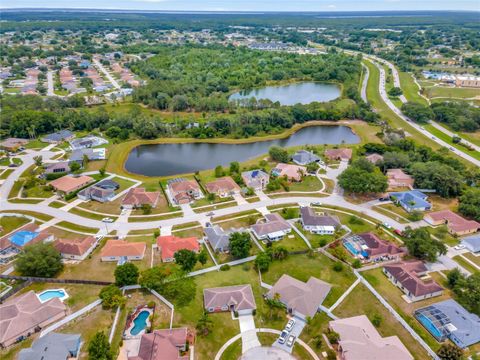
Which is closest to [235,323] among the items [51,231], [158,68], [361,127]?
[51,231]

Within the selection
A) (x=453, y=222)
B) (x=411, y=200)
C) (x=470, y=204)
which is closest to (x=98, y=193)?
(x=411, y=200)

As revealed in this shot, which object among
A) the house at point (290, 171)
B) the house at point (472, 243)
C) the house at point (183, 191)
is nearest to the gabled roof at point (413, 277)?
the house at point (472, 243)

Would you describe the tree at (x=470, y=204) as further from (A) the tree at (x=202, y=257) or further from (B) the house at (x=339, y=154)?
(A) the tree at (x=202, y=257)

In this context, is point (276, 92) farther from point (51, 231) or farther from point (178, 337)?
point (178, 337)

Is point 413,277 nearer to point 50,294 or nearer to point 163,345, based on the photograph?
point 163,345

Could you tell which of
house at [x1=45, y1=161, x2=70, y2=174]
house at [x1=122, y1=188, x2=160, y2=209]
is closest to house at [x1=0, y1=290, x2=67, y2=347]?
house at [x1=122, y1=188, x2=160, y2=209]

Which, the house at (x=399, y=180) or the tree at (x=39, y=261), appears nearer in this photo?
the tree at (x=39, y=261)

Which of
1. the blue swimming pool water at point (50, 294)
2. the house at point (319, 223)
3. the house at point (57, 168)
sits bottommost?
the blue swimming pool water at point (50, 294)
